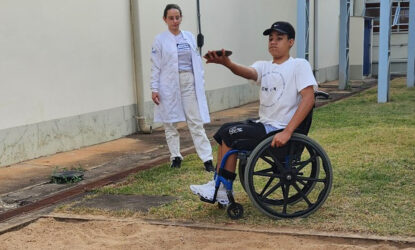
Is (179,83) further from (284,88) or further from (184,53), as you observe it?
(284,88)

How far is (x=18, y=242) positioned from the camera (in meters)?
4.21

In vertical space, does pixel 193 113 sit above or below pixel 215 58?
below

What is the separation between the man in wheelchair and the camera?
436 centimetres

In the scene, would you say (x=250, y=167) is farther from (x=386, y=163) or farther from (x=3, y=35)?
(x=3, y=35)

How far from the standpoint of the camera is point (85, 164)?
6891 mm

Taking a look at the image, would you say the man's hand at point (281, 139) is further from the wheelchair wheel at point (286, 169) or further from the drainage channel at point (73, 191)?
the drainage channel at point (73, 191)

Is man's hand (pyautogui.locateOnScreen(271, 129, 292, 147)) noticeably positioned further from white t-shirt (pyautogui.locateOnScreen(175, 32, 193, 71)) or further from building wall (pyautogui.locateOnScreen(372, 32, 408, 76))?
building wall (pyautogui.locateOnScreen(372, 32, 408, 76))

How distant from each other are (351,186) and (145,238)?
2184 mm

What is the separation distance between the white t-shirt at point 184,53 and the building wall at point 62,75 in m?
2.08

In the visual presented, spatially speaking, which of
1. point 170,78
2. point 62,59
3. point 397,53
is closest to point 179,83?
point 170,78

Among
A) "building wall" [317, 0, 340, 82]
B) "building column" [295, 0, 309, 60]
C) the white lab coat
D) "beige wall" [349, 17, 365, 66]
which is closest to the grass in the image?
the white lab coat

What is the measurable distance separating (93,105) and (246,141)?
4.37 m

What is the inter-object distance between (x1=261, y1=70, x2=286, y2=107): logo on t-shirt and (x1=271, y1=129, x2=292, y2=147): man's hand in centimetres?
35

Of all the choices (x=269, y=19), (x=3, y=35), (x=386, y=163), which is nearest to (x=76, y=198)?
(x=3, y=35)
